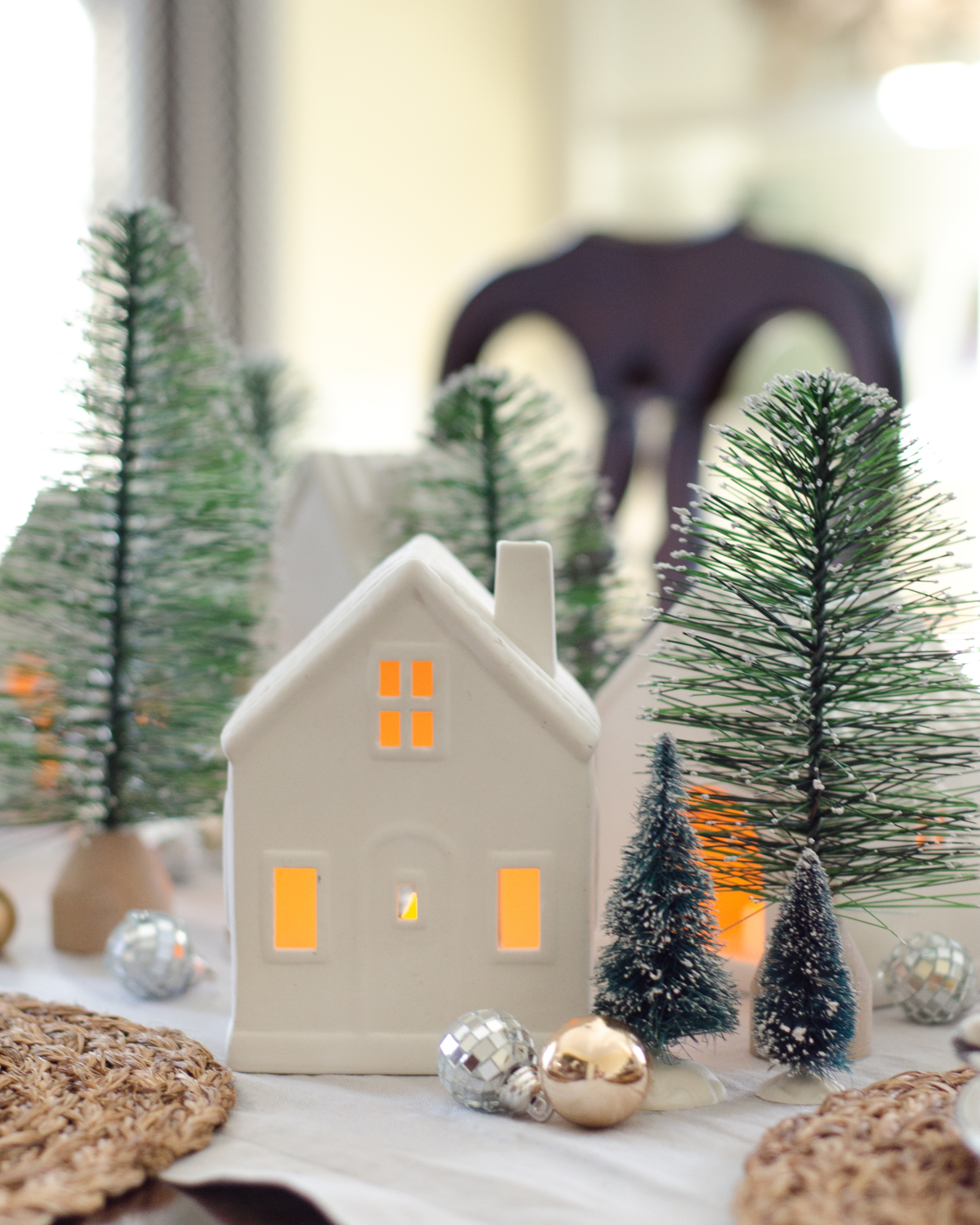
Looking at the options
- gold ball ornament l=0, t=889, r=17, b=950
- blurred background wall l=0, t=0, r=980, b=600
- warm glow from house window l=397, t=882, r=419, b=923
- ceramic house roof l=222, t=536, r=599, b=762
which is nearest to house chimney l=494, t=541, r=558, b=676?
ceramic house roof l=222, t=536, r=599, b=762

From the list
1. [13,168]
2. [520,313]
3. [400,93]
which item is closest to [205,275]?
[520,313]

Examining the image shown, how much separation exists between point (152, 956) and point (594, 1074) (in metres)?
0.29

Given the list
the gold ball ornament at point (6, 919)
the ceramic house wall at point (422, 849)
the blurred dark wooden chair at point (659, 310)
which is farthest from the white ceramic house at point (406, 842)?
the blurred dark wooden chair at point (659, 310)

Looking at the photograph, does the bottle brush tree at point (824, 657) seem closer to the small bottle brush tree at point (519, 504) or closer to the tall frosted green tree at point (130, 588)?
the small bottle brush tree at point (519, 504)

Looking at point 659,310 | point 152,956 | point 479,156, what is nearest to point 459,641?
point 152,956

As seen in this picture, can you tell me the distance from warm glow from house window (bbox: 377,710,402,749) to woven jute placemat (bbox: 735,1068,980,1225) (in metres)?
0.26

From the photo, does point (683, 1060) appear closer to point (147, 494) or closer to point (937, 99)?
point (147, 494)

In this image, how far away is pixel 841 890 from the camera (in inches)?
23.4

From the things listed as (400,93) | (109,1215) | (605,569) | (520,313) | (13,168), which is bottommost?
(109,1215)

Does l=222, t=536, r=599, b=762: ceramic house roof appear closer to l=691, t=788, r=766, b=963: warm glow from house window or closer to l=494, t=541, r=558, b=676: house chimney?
l=494, t=541, r=558, b=676: house chimney

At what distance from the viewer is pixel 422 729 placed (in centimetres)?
62

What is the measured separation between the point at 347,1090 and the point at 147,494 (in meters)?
0.40

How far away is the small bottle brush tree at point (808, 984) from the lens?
55 cm

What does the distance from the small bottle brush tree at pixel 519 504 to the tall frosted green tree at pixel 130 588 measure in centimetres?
14
